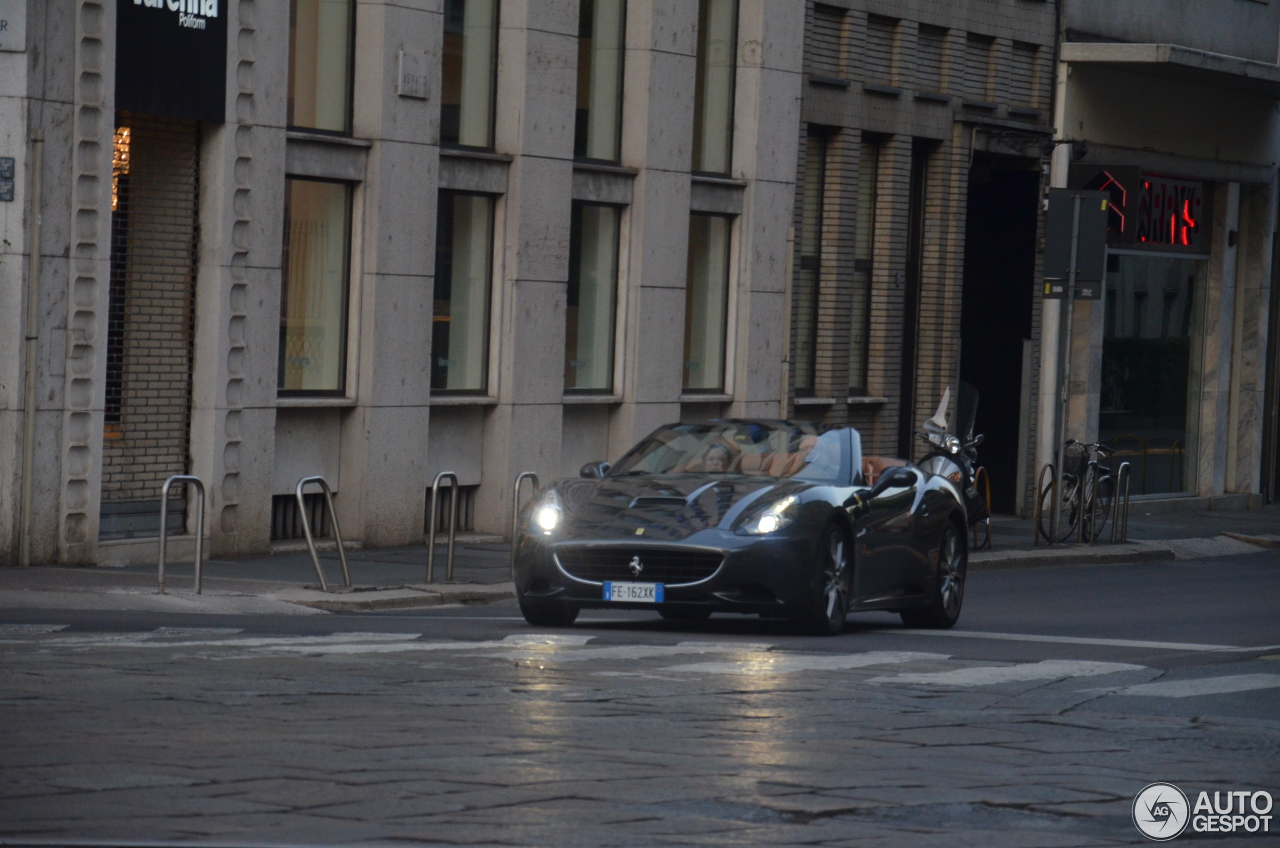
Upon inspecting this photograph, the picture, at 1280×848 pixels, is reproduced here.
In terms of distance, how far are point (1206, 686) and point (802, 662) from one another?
2.05m

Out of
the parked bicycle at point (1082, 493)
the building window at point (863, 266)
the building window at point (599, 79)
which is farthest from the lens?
the building window at point (863, 266)

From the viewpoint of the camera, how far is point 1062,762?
8797mm

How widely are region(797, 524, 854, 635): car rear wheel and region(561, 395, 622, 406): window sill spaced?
9.65 meters

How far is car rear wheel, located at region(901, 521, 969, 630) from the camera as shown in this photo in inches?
629

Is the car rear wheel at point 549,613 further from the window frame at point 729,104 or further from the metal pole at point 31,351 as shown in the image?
the window frame at point 729,104

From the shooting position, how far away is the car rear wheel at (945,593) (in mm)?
15977

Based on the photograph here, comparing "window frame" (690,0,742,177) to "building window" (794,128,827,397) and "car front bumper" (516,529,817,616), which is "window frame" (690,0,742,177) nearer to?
"building window" (794,128,827,397)

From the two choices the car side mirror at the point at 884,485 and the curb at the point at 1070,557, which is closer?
the car side mirror at the point at 884,485

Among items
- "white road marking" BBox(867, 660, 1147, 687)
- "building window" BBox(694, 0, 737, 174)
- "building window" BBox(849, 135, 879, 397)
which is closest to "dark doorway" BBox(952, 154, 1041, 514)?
"building window" BBox(849, 135, 879, 397)

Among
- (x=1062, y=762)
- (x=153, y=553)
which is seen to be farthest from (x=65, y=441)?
(x=1062, y=762)

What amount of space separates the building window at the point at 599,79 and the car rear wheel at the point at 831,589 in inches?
414

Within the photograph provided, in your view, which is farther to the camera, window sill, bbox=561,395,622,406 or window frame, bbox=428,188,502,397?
window sill, bbox=561,395,622,406

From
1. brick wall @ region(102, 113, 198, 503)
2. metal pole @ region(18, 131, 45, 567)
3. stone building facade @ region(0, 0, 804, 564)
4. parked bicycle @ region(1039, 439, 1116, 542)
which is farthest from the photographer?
parked bicycle @ region(1039, 439, 1116, 542)

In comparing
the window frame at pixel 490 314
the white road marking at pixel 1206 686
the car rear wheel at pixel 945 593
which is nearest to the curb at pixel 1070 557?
the window frame at pixel 490 314
